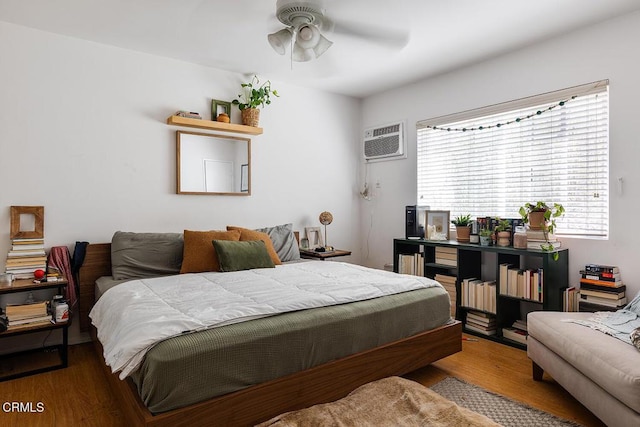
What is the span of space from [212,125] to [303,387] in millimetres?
2627

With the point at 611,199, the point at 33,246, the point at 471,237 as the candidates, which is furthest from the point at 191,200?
the point at 611,199

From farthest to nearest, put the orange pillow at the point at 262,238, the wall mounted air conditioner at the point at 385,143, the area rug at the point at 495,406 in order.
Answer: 1. the wall mounted air conditioner at the point at 385,143
2. the orange pillow at the point at 262,238
3. the area rug at the point at 495,406

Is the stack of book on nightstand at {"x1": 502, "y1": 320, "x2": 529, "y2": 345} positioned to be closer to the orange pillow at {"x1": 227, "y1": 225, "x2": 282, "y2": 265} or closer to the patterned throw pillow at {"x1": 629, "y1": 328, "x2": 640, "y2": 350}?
the patterned throw pillow at {"x1": 629, "y1": 328, "x2": 640, "y2": 350}

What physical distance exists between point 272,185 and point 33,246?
7.13ft

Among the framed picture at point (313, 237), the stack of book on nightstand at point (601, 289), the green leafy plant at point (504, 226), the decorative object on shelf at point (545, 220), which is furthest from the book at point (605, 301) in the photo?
the framed picture at point (313, 237)

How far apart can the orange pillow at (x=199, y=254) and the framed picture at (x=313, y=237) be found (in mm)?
1402

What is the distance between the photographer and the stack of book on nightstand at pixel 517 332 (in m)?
3.03

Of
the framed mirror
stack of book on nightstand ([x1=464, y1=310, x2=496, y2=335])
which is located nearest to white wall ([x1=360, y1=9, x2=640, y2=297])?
stack of book on nightstand ([x1=464, y1=310, x2=496, y2=335])

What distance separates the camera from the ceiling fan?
2.18 m

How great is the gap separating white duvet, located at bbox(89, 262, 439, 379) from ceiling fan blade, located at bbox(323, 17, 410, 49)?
1.61m

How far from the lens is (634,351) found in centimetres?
179

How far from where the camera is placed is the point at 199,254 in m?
3.07

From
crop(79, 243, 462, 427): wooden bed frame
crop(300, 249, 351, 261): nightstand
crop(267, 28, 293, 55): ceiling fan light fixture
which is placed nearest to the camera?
crop(79, 243, 462, 427): wooden bed frame

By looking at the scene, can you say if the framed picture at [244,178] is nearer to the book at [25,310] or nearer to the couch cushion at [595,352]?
the book at [25,310]
